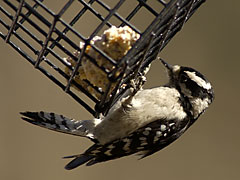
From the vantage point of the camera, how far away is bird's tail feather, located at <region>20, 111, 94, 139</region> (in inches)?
110

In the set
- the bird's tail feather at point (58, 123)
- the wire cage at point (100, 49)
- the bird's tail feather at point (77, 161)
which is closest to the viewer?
the wire cage at point (100, 49)

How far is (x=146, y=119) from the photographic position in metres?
2.91

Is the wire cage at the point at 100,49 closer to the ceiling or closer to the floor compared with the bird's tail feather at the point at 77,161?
closer to the ceiling

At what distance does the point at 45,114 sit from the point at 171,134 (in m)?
0.82

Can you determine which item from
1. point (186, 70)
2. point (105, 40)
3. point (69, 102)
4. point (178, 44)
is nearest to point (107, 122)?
point (186, 70)

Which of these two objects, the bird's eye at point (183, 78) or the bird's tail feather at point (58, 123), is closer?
the bird's tail feather at point (58, 123)

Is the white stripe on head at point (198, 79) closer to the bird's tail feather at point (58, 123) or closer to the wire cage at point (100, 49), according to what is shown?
the wire cage at point (100, 49)

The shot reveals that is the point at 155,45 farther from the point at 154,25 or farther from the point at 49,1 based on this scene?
the point at 49,1

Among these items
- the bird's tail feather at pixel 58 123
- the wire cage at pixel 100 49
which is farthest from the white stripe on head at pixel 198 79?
the bird's tail feather at pixel 58 123

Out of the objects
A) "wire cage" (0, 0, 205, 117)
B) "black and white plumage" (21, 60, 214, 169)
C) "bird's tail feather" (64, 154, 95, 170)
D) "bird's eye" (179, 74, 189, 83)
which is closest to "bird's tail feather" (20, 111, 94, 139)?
"black and white plumage" (21, 60, 214, 169)

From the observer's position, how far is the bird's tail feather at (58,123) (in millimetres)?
2787

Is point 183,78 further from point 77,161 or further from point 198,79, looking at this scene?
A: point 77,161

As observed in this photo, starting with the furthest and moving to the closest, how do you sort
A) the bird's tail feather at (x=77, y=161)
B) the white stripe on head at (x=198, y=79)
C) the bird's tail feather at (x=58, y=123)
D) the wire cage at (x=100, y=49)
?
the bird's tail feather at (x=77, y=161) → the white stripe on head at (x=198, y=79) → the bird's tail feather at (x=58, y=123) → the wire cage at (x=100, y=49)

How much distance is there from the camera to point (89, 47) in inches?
91.8
